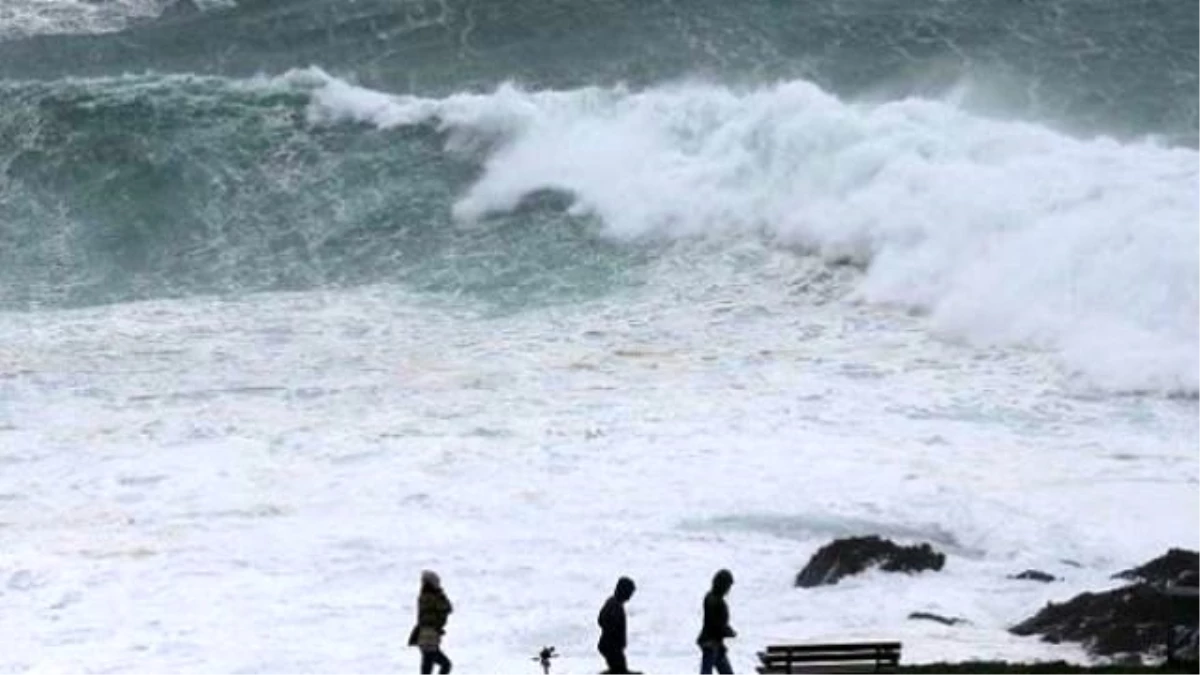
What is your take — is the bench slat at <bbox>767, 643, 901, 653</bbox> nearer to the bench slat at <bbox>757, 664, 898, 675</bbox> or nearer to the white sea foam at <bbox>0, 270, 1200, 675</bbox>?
the bench slat at <bbox>757, 664, 898, 675</bbox>

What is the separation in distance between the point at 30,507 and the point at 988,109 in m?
22.8

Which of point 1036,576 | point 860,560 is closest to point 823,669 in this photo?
point 860,560

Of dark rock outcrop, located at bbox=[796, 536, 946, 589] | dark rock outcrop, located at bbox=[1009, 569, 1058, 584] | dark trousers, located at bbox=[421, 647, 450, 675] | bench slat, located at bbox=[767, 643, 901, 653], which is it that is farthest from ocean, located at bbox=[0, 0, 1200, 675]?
bench slat, located at bbox=[767, 643, 901, 653]

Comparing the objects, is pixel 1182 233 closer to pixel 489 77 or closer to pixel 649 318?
pixel 649 318

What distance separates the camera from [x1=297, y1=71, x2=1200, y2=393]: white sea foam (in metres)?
35.8

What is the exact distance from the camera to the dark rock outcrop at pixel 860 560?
2559cm

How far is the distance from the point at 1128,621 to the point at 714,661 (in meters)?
4.35

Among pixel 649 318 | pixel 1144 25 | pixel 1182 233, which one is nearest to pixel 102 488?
pixel 649 318

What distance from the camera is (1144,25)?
165 feet

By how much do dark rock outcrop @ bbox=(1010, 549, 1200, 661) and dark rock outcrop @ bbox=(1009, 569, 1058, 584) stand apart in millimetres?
Result: 1110

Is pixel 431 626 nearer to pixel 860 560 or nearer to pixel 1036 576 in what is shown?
pixel 860 560

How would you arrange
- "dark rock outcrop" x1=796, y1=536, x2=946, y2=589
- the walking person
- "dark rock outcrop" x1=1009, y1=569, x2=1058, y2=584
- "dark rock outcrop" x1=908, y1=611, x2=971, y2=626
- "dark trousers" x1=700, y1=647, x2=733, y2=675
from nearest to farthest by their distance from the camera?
"dark trousers" x1=700, y1=647, x2=733, y2=675
the walking person
"dark rock outcrop" x1=908, y1=611, x2=971, y2=626
"dark rock outcrop" x1=1009, y1=569, x2=1058, y2=584
"dark rock outcrop" x1=796, y1=536, x2=946, y2=589

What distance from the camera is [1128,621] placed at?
75.4 feet

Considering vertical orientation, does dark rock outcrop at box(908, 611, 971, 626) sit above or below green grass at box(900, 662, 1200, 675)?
above
